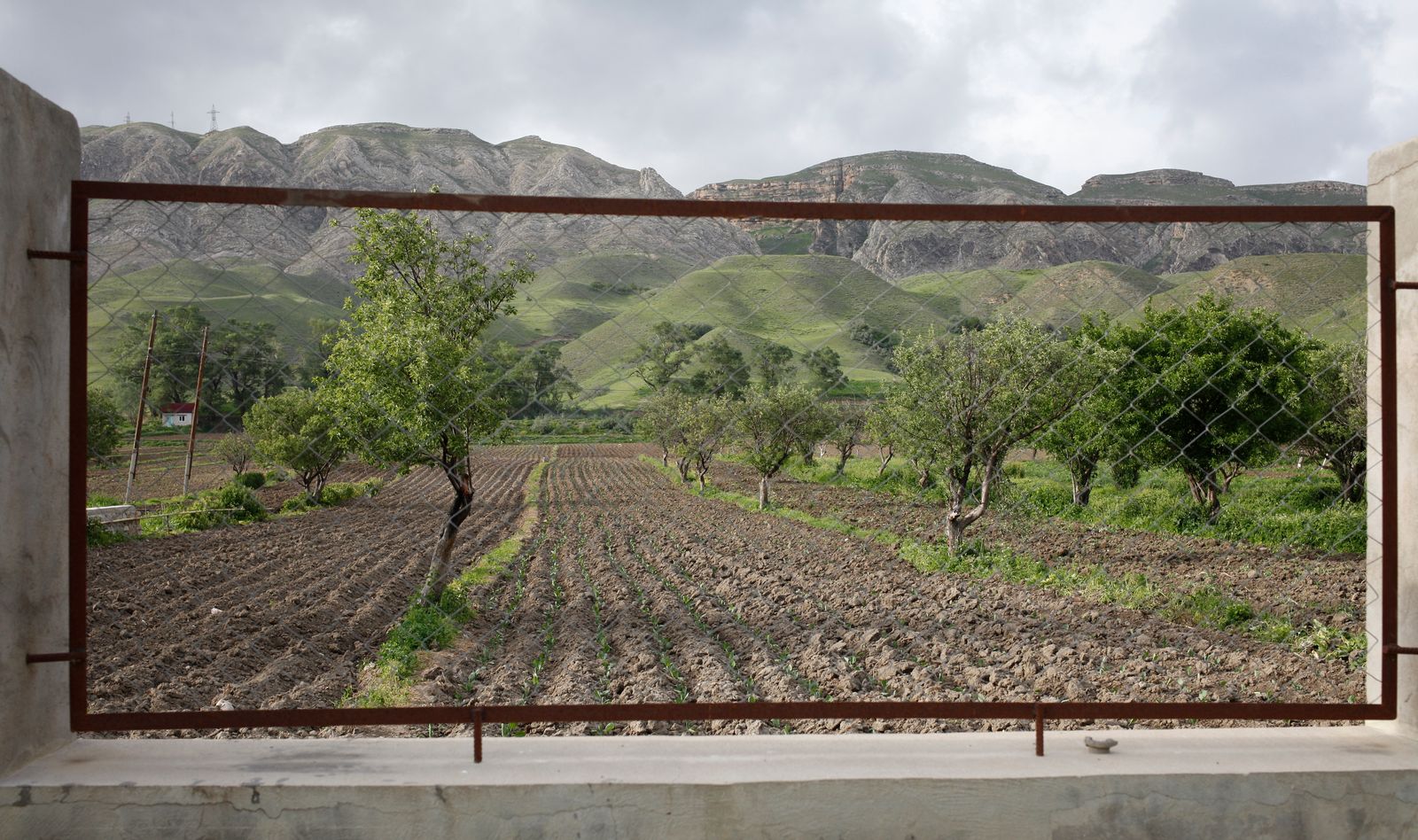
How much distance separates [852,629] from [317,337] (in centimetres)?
748

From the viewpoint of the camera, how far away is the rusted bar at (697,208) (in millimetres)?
2490

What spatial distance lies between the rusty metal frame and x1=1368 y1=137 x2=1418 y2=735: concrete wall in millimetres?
30

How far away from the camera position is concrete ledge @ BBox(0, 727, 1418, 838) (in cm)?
230

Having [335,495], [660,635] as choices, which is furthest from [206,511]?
[660,635]

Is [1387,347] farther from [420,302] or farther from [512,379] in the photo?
[420,302]

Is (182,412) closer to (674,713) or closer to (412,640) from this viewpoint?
(674,713)

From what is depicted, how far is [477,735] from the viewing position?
243 cm

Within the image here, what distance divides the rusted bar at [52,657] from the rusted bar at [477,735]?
120cm

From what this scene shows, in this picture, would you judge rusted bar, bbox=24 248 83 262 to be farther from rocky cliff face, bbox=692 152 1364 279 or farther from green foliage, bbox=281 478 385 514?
rocky cliff face, bbox=692 152 1364 279

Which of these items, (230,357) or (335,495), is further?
(335,495)

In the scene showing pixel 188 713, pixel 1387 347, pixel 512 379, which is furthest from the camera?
pixel 512 379

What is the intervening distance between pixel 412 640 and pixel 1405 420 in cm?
1031

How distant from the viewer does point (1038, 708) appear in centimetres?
249

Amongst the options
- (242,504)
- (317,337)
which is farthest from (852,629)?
(242,504)
